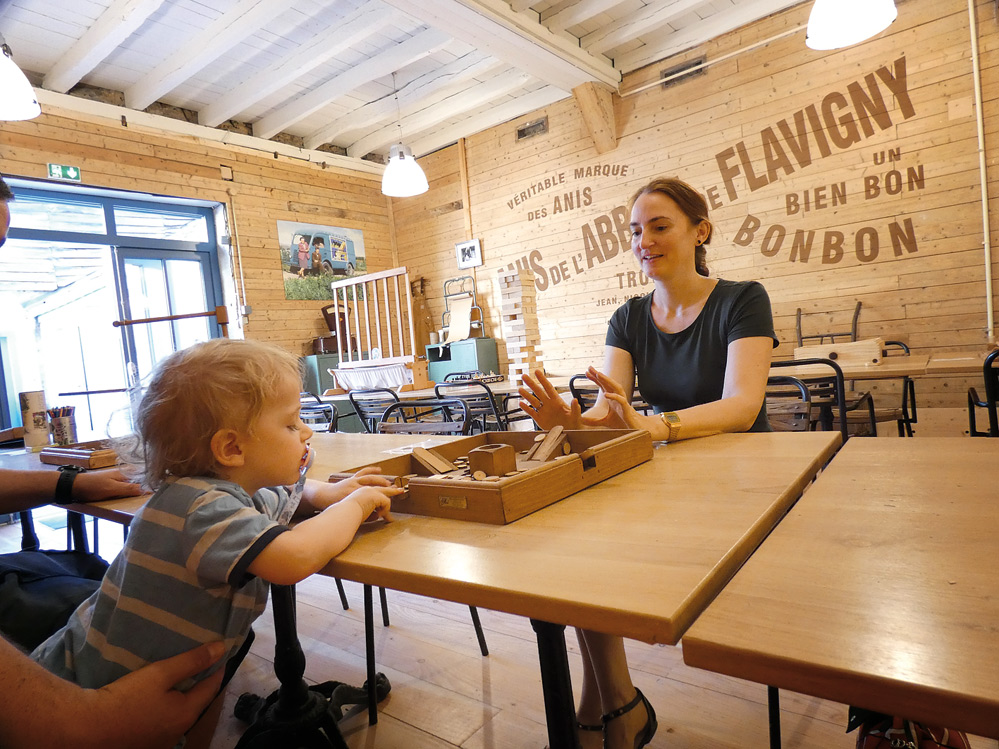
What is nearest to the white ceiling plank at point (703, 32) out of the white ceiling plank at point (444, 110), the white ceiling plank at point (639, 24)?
the white ceiling plank at point (639, 24)

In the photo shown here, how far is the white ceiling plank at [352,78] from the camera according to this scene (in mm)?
5738

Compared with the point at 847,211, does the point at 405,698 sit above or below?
below

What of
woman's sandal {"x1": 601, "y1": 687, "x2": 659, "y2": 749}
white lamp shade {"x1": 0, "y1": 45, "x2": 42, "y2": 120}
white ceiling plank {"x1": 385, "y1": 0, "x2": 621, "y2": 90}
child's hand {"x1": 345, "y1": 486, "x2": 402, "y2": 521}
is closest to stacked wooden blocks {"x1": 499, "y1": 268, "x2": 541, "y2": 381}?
white ceiling plank {"x1": 385, "y1": 0, "x2": 621, "y2": 90}

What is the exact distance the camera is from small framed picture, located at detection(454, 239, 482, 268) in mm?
7926

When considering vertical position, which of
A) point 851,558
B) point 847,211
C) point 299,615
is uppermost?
point 847,211

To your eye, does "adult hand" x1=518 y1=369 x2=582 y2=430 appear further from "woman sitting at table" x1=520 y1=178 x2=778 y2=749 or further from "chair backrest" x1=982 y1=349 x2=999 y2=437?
"chair backrest" x1=982 y1=349 x2=999 y2=437

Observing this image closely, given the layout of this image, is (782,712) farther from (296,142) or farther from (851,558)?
(296,142)

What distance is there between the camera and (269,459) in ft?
3.00

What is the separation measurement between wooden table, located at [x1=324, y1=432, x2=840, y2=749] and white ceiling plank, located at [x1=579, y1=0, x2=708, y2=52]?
5.79m

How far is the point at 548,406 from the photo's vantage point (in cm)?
132

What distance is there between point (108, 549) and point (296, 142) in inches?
231

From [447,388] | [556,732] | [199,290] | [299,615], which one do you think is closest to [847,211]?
[447,388]

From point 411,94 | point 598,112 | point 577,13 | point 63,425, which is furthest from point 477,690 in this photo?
point 411,94

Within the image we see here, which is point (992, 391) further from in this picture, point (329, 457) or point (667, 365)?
point (329, 457)
